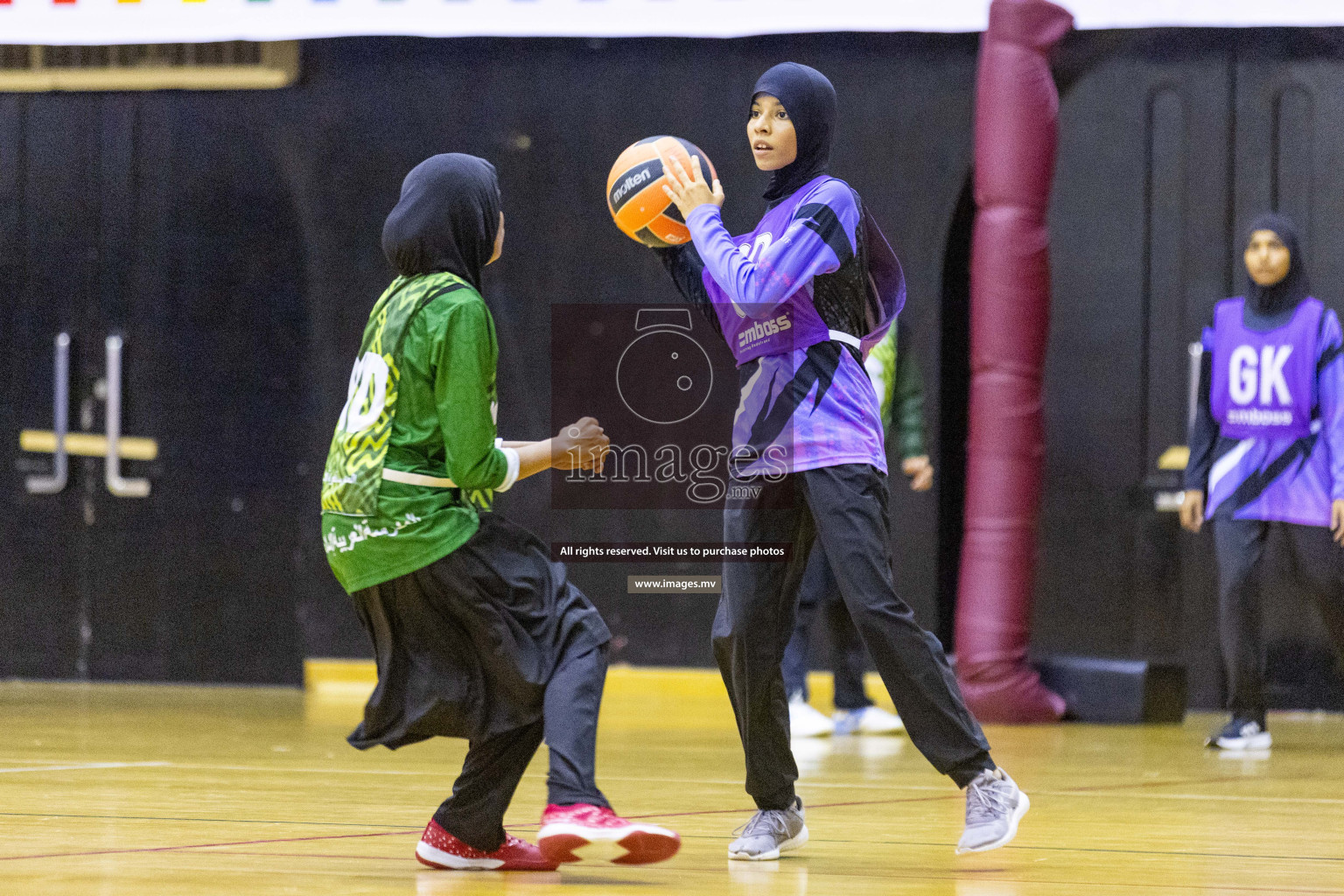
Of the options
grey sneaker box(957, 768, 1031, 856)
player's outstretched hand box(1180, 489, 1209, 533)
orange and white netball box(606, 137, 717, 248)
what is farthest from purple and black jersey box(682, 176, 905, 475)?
player's outstretched hand box(1180, 489, 1209, 533)

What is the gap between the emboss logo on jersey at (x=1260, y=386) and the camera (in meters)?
5.95

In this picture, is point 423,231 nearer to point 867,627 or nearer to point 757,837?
point 867,627

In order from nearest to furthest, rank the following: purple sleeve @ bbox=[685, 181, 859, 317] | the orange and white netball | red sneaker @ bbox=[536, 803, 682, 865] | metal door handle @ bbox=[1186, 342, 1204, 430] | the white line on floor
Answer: red sneaker @ bbox=[536, 803, 682, 865]
purple sleeve @ bbox=[685, 181, 859, 317]
the orange and white netball
the white line on floor
metal door handle @ bbox=[1186, 342, 1204, 430]

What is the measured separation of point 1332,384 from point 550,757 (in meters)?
3.97

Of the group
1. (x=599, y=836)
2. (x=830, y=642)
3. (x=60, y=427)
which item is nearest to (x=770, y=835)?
(x=599, y=836)

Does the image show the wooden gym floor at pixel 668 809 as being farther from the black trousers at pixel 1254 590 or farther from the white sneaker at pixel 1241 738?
the black trousers at pixel 1254 590

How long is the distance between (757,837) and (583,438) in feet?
2.87

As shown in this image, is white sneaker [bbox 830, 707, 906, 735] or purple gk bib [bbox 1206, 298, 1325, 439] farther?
white sneaker [bbox 830, 707, 906, 735]

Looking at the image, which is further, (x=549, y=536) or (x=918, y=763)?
(x=549, y=536)

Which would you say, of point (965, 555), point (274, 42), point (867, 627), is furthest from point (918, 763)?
point (274, 42)

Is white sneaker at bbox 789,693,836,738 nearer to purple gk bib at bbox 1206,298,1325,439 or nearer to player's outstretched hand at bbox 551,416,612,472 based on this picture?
purple gk bib at bbox 1206,298,1325,439

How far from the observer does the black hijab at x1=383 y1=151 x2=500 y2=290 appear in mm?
3082

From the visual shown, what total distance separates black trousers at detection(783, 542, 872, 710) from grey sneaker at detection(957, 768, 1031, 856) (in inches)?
106

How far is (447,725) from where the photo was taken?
3.04m
